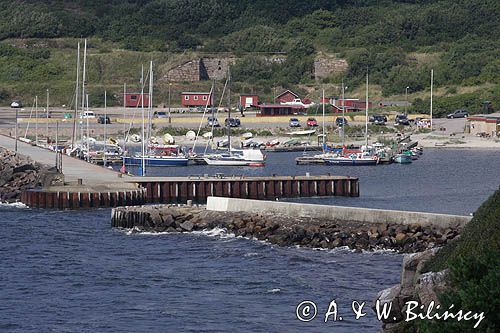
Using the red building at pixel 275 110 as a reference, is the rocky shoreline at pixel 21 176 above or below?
below

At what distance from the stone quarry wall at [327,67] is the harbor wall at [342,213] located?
94576 mm

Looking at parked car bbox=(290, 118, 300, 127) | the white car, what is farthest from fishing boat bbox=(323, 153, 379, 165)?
parked car bbox=(290, 118, 300, 127)

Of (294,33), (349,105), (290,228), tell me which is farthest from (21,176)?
(294,33)

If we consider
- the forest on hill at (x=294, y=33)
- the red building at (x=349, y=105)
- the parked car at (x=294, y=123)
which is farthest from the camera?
the forest on hill at (x=294, y=33)

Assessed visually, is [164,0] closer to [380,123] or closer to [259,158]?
[380,123]

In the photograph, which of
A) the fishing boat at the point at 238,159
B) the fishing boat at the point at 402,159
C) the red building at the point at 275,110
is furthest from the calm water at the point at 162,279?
Result: the red building at the point at 275,110

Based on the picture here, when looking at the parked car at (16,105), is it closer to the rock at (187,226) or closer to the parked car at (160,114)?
the parked car at (160,114)

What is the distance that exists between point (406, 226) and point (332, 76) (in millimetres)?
100045

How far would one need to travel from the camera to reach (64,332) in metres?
38.9

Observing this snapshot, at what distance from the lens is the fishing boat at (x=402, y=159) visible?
10336 centimetres

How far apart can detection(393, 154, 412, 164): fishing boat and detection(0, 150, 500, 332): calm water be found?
3492 cm

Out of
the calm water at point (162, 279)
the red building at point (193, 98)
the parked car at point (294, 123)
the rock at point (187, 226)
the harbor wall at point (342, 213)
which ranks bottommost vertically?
the calm water at point (162, 279)

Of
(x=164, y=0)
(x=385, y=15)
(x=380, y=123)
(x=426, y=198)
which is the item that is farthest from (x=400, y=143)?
(x=164, y=0)

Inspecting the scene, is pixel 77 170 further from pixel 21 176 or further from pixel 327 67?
pixel 327 67
